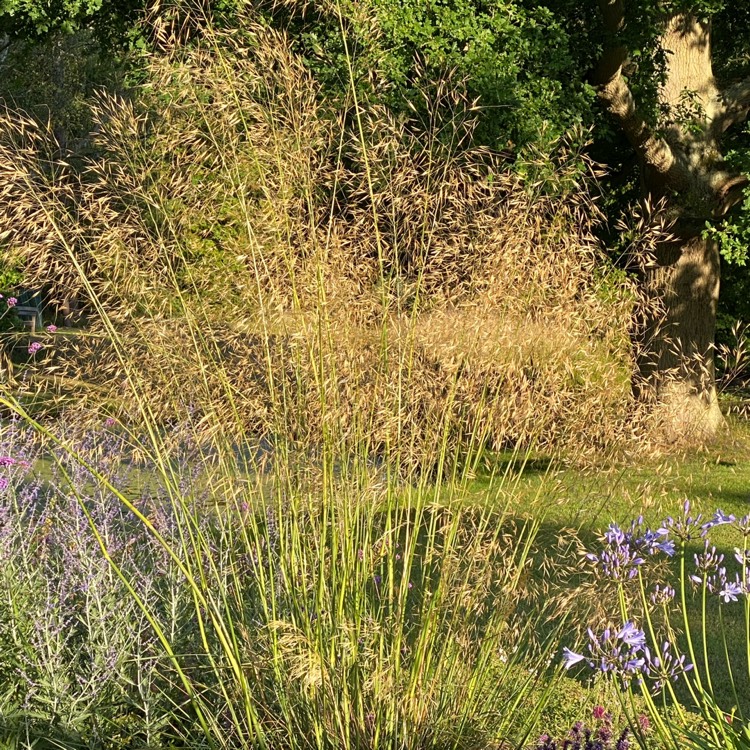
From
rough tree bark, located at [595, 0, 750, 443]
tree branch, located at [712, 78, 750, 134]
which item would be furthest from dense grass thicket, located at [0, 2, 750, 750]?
tree branch, located at [712, 78, 750, 134]

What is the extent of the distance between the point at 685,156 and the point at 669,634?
8005 mm

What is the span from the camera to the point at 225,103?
10.2ft

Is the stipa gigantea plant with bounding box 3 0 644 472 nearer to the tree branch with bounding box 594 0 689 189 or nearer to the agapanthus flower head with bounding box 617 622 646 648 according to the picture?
the agapanthus flower head with bounding box 617 622 646 648

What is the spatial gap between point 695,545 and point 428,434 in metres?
4.30

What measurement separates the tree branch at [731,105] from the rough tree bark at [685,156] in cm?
1

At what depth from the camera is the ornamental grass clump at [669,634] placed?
2.50 meters

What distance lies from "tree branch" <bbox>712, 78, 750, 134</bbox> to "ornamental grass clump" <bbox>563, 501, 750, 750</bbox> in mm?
6258

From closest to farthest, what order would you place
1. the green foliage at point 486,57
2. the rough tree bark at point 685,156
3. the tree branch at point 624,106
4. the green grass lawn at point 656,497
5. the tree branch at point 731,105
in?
the green grass lawn at point 656,497
the green foliage at point 486,57
the tree branch at point 624,106
the rough tree bark at point 685,156
the tree branch at point 731,105

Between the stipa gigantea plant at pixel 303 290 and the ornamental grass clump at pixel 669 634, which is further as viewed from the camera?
the stipa gigantea plant at pixel 303 290

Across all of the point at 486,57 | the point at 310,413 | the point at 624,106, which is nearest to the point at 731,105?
the point at 624,106

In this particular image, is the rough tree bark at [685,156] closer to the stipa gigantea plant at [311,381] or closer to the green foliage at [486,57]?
the green foliage at [486,57]

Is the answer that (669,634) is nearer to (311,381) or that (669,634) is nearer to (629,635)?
(629,635)

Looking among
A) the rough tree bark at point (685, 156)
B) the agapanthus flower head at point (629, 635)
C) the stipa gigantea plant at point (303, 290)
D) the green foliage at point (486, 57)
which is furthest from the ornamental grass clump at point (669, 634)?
the rough tree bark at point (685, 156)

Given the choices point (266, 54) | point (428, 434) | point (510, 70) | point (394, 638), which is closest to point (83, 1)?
point (510, 70)
